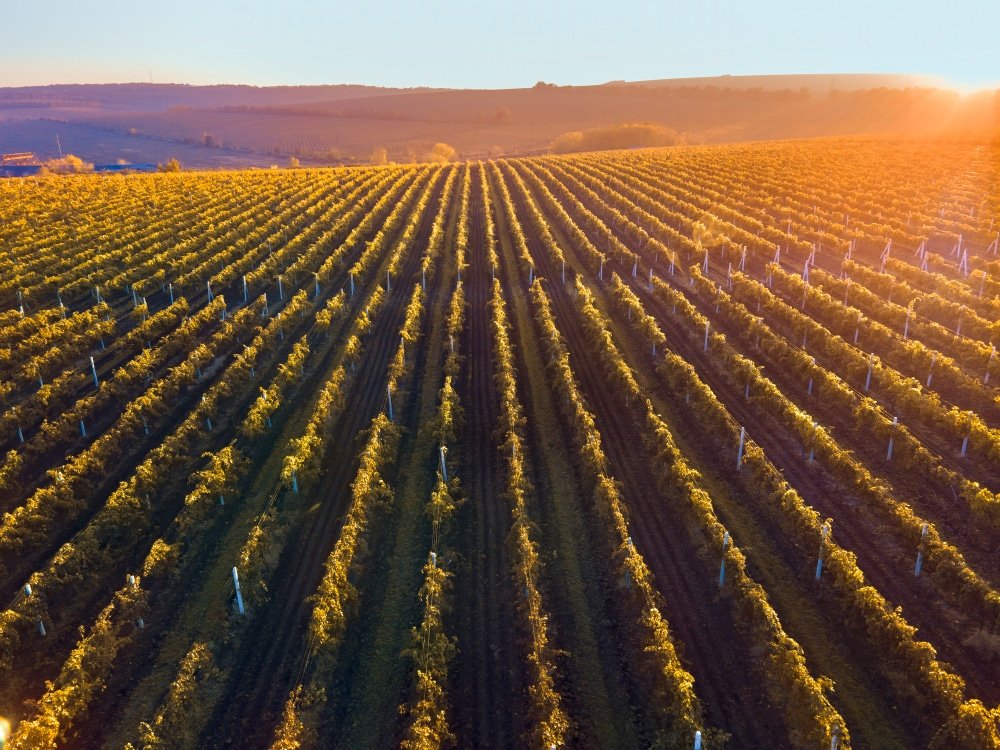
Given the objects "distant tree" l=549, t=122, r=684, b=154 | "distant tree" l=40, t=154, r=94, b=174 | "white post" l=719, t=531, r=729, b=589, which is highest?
"distant tree" l=549, t=122, r=684, b=154

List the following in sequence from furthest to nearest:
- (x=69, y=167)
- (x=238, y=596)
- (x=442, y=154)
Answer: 1. (x=442, y=154)
2. (x=69, y=167)
3. (x=238, y=596)

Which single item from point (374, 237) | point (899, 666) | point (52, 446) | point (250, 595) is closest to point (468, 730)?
point (250, 595)

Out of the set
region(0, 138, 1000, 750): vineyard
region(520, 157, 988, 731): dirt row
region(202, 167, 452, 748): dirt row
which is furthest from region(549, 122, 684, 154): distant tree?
region(202, 167, 452, 748): dirt row

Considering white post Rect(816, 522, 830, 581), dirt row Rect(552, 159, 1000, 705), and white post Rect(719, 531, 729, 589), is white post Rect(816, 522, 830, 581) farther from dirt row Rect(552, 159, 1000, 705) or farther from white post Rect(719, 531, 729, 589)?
white post Rect(719, 531, 729, 589)

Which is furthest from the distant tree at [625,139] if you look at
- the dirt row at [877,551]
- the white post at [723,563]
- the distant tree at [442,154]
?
the white post at [723,563]

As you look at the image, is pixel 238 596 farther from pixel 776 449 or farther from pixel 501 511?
pixel 776 449

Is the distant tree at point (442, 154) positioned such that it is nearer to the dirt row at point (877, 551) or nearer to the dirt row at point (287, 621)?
the dirt row at point (287, 621)

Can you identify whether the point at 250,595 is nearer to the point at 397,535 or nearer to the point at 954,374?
the point at 397,535

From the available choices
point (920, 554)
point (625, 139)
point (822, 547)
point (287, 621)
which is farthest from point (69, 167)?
point (920, 554)
